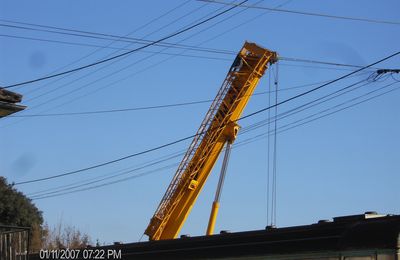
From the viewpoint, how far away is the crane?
71.3 ft

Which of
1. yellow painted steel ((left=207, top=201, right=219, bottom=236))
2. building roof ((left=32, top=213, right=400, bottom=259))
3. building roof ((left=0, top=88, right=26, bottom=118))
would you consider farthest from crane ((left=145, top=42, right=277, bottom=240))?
building roof ((left=0, top=88, right=26, bottom=118))

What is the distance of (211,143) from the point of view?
21.9 meters

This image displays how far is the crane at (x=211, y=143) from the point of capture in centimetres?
2173

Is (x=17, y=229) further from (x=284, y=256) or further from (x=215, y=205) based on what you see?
(x=215, y=205)

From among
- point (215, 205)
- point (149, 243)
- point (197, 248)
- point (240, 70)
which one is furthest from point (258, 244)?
point (240, 70)
